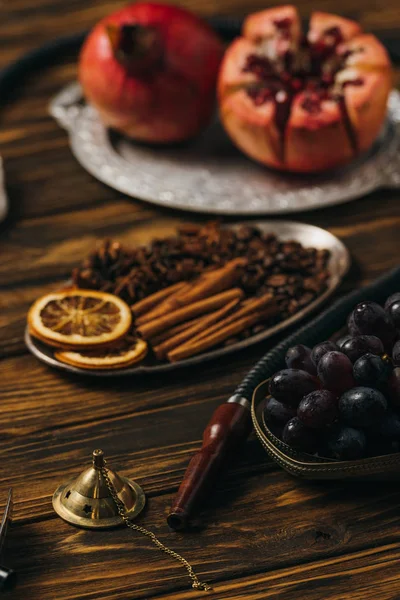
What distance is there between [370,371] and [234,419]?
16 centimetres

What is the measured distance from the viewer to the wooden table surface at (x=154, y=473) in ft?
2.69

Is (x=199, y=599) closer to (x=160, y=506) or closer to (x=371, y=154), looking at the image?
(x=160, y=506)

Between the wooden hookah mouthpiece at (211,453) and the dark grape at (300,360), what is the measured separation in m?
0.08

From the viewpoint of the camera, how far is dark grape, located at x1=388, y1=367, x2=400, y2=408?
0.85 meters

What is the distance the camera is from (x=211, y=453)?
2.97 feet

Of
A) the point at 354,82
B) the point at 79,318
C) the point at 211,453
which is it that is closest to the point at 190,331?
the point at 79,318

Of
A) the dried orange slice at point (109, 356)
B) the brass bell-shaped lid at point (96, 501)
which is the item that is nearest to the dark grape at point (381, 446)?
the brass bell-shaped lid at point (96, 501)

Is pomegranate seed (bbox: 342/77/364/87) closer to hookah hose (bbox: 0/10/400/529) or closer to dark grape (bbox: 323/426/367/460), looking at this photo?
hookah hose (bbox: 0/10/400/529)

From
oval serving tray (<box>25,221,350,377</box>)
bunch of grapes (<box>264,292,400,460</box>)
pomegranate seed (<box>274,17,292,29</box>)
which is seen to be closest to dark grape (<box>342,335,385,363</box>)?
bunch of grapes (<box>264,292,400,460</box>)

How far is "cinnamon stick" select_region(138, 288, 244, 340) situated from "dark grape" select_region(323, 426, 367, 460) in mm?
316

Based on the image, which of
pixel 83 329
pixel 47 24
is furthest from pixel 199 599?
pixel 47 24

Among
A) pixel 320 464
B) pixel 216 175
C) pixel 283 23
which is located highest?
pixel 283 23

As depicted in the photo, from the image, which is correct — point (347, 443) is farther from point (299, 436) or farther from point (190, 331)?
point (190, 331)

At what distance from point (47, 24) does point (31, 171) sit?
631mm
